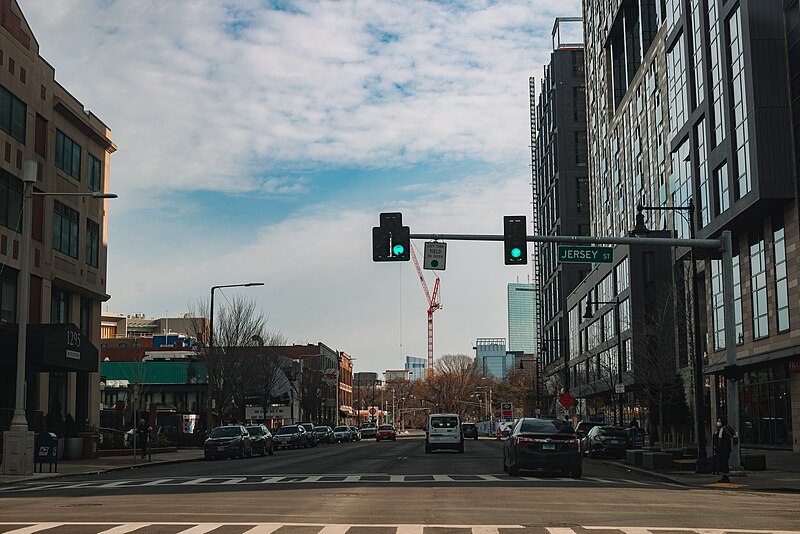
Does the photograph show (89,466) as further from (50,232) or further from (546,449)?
(546,449)

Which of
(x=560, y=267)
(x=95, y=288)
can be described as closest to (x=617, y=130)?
(x=560, y=267)

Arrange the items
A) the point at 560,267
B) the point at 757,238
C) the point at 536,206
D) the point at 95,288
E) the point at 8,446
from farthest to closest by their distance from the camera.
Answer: the point at 536,206 < the point at 560,267 < the point at 95,288 < the point at 757,238 < the point at 8,446

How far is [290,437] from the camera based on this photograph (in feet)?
197

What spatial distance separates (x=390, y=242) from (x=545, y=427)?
6847 millimetres

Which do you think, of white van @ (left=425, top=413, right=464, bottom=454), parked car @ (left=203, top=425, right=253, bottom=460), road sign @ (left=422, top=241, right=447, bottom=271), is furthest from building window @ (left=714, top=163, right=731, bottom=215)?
parked car @ (left=203, top=425, right=253, bottom=460)

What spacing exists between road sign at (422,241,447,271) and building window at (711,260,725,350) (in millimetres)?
29478

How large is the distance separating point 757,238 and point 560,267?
6752cm

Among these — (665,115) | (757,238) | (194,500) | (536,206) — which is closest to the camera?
(194,500)

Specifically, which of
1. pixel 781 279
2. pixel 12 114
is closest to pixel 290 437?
pixel 12 114

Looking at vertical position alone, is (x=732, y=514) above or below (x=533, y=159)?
below

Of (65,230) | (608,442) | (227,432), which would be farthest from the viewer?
(65,230)

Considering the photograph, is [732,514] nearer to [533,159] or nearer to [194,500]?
[194,500]

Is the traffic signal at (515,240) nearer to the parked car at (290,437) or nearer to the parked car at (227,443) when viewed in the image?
the parked car at (227,443)

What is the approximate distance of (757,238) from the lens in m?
44.8
